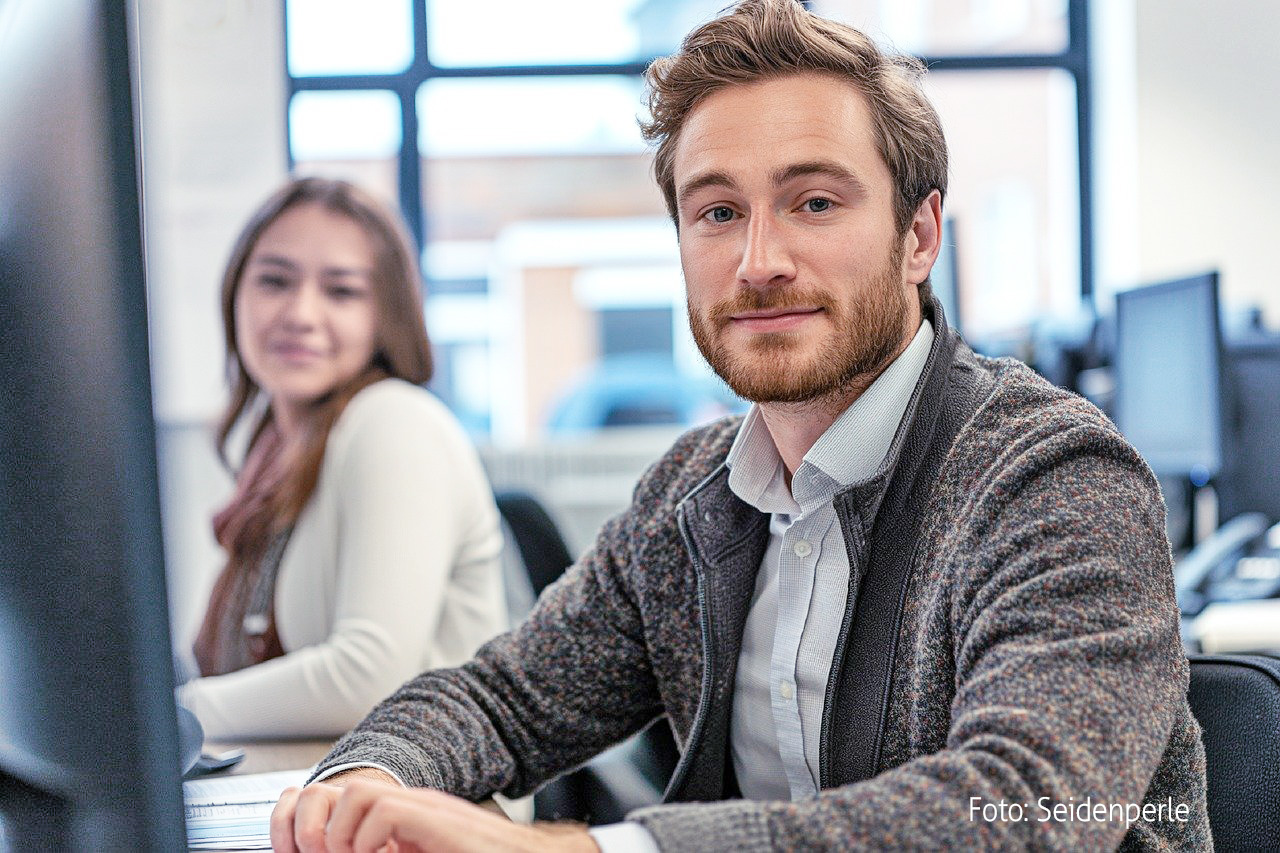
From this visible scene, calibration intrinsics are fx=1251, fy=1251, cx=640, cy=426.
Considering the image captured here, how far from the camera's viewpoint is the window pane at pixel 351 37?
427 centimetres

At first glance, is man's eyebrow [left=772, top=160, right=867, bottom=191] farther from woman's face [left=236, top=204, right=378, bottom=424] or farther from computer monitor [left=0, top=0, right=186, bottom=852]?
woman's face [left=236, top=204, right=378, bottom=424]

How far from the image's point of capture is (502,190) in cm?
464

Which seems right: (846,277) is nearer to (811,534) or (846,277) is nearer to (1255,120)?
(811,534)

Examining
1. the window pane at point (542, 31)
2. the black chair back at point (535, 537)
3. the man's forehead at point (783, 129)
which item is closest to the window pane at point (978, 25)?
the window pane at point (542, 31)

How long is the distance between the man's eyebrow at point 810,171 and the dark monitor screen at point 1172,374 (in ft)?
5.94

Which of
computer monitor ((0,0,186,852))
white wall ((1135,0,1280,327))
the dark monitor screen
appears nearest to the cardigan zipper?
computer monitor ((0,0,186,852))

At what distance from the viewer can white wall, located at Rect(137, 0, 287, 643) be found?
3.65m

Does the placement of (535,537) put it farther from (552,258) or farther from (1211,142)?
(1211,142)

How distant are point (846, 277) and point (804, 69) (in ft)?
0.61

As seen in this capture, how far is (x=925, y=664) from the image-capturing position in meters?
0.91

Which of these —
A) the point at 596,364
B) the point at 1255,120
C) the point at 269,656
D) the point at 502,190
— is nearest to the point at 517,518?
the point at 269,656

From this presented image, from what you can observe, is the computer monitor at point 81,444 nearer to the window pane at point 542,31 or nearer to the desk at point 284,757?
the desk at point 284,757

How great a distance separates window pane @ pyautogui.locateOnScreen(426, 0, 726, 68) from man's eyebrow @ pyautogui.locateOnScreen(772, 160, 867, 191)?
137 inches

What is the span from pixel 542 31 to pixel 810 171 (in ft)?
11.8
